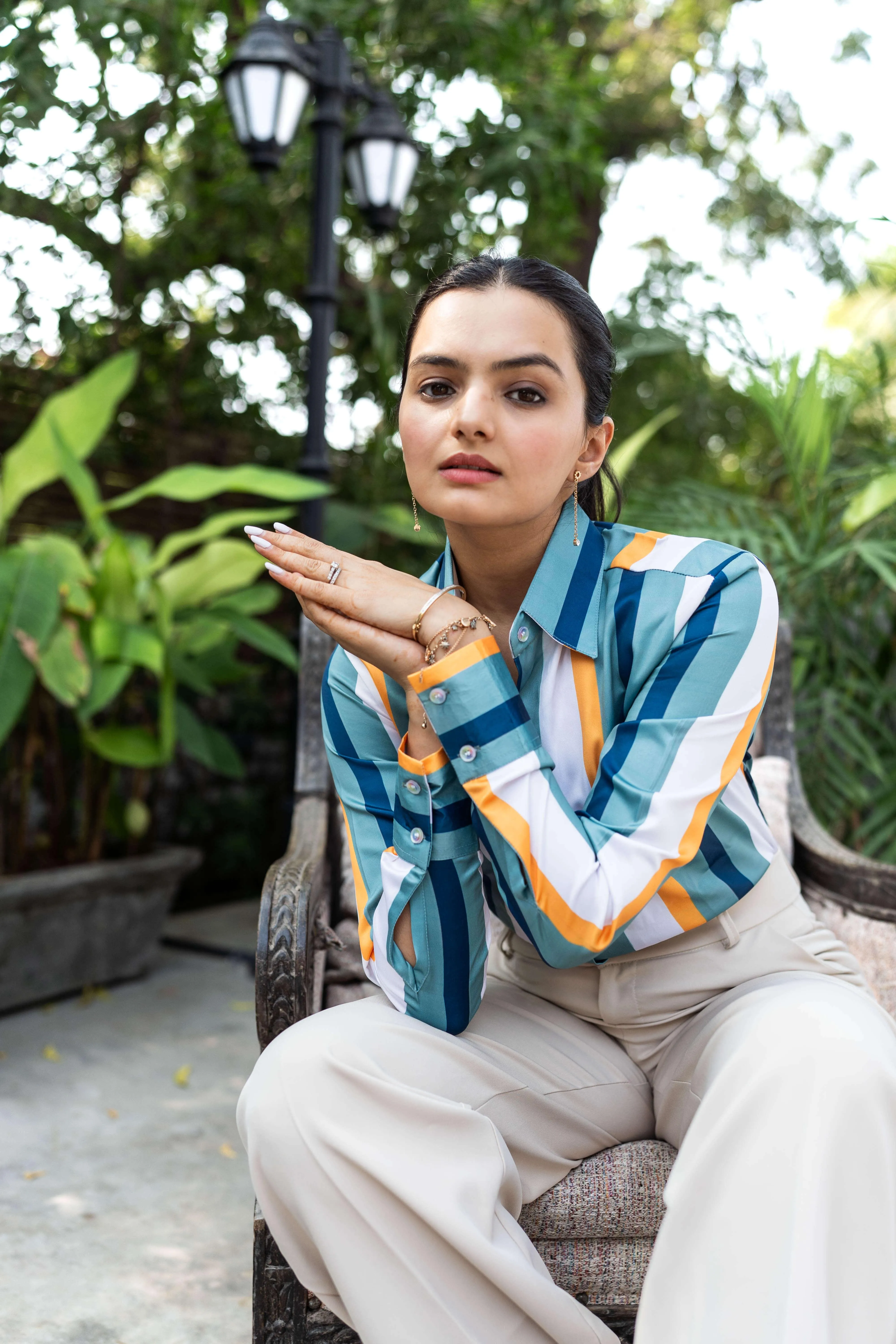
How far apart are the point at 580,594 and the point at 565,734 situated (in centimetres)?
17

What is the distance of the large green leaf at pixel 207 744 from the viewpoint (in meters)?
3.24

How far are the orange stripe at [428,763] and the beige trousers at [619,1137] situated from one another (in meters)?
0.27

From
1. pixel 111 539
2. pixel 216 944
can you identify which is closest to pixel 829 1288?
pixel 111 539

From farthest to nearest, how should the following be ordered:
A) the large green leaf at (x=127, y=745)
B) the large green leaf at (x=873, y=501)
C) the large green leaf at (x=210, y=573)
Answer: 1. the large green leaf at (x=210, y=573)
2. the large green leaf at (x=127, y=745)
3. the large green leaf at (x=873, y=501)

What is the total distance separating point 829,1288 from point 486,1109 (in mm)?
395

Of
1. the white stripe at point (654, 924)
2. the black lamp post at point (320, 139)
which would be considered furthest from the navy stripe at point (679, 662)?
the black lamp post at point (320, 139)

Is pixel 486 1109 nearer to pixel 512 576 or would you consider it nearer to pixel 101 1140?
pixel 512 576

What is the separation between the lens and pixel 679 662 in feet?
4.05

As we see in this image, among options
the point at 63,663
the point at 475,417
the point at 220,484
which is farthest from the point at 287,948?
the point at 220,484

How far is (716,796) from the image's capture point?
1.18m

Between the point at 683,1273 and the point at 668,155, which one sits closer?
the point at 683,1273

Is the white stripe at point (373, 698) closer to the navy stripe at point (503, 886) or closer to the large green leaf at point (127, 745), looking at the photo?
the navy stripe at point (503, 886)

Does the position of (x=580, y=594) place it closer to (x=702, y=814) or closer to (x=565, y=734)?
(x=565, y=734)

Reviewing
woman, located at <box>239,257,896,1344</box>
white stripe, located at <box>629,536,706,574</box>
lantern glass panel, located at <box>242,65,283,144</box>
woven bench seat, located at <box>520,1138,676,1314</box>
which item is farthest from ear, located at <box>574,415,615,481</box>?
lantern glass panel, located at <box>242,65,283,144</box>
